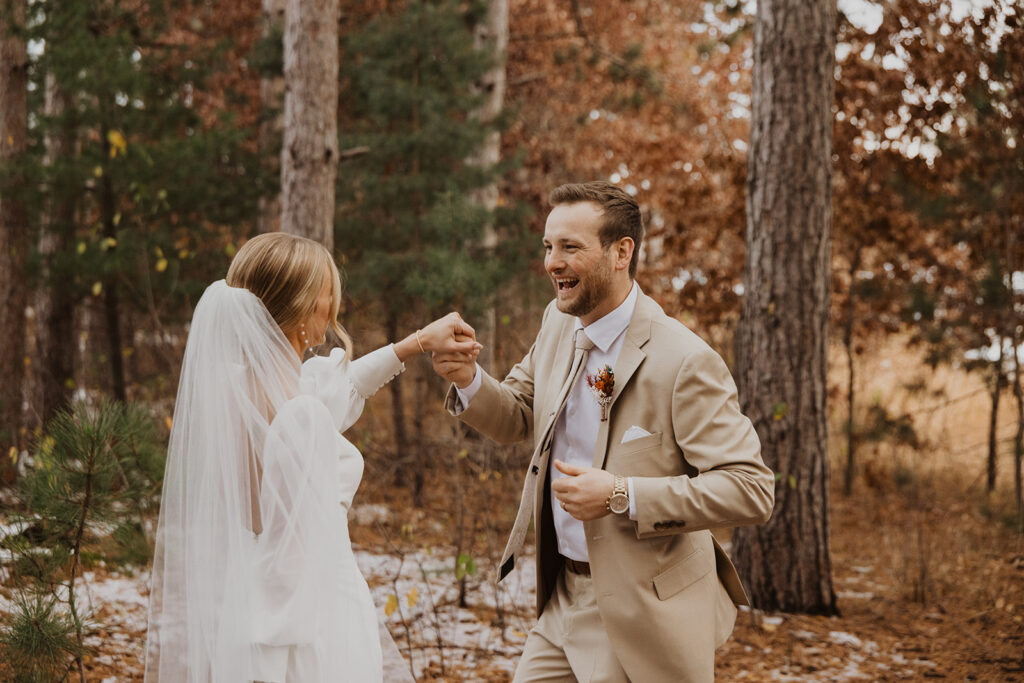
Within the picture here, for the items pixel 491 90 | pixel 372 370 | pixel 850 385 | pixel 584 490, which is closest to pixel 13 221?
pixel 491 90

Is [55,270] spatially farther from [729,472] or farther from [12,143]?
[729,472]

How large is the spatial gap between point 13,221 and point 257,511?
8.70m

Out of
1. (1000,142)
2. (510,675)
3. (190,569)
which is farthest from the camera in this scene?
(1000,142)

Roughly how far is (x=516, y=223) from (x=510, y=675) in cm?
634

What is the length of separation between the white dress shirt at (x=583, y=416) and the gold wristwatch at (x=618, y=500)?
375mm

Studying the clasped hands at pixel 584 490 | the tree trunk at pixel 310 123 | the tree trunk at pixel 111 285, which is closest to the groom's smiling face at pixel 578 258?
the clasped hands at pixel 584 490

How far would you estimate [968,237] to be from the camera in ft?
35.0

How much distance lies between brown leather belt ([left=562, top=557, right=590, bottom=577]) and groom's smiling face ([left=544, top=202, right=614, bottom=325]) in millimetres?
857

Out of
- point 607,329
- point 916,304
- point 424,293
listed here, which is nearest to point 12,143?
point 424,293

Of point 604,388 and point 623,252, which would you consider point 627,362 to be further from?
point 623,252

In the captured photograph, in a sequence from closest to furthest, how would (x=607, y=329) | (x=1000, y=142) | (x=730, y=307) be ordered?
(x=607, y=329) < (x=1000, y=142) < (x=730, y=307)

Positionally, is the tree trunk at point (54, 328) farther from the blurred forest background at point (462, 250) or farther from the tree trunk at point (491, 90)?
the tree trunk at point (491, 90)

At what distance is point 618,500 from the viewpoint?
278 centimetres

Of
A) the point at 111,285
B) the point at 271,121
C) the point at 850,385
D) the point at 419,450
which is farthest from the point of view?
the point at 271,121
